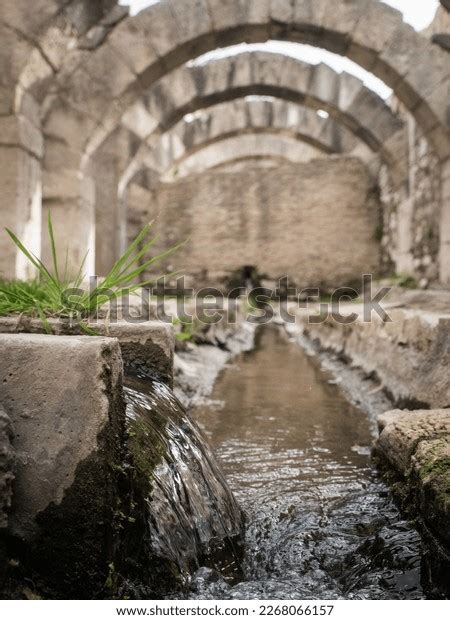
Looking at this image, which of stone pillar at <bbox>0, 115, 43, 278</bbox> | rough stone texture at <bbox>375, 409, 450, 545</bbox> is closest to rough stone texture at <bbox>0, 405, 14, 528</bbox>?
rough stone texture at <bbox>375, 409, 450, 545</bbox>

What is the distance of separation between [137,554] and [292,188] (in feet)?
39.6

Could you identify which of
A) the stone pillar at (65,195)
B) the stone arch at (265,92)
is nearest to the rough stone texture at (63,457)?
the stone pillar at (65,195)

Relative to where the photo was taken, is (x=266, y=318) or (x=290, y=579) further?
(x=266, y=318)

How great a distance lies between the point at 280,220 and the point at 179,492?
38.4 ft

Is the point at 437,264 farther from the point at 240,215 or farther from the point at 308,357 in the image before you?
the point at 240,215

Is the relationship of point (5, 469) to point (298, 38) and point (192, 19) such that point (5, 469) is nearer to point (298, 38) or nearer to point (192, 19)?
point (192, 19)

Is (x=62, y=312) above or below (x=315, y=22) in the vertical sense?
below

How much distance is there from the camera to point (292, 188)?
1299 centimetres

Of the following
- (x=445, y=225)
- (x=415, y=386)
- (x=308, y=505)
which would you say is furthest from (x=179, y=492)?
(x=445, y=225)

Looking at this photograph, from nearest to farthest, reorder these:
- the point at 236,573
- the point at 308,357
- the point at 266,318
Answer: the point at 236,573
the point at 308,357
the point at 266,318

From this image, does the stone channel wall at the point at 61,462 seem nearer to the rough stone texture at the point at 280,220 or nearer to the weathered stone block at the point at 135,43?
the weathered stone block at the point at 135,43

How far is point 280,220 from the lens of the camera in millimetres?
13133

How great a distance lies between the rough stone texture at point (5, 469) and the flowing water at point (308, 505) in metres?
0.58

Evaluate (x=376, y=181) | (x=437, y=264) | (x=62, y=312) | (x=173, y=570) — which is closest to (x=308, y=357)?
(x=437, y=264)
